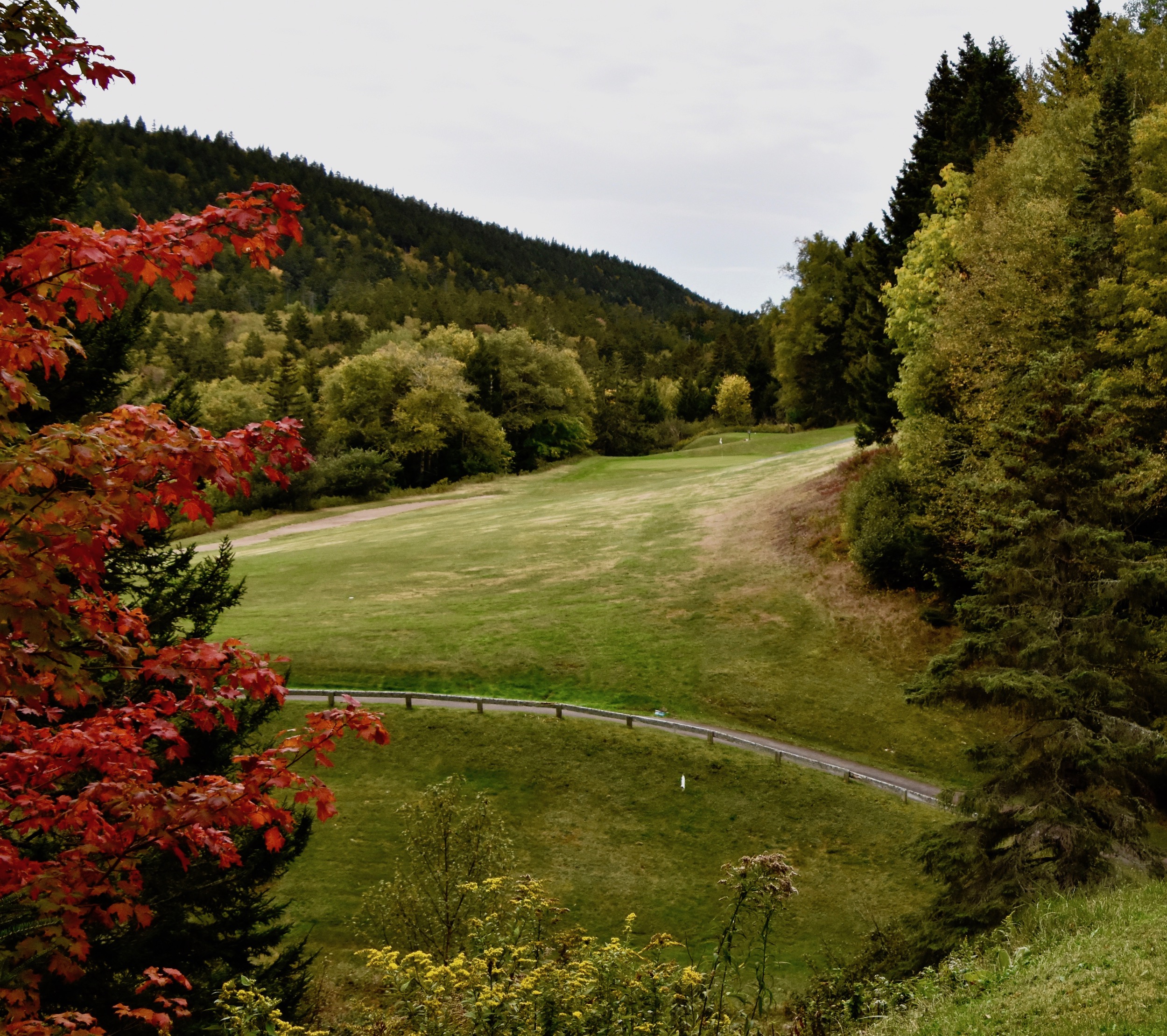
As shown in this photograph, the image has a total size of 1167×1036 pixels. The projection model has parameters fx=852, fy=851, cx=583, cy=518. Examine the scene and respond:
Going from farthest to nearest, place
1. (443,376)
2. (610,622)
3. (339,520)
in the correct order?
(443,376) → (339,520) → (610,622)

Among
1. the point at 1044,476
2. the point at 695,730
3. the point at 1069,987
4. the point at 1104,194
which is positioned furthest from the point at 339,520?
the point at 1069,987

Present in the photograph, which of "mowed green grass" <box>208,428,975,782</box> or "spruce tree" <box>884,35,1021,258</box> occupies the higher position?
"spruce tree" <box>884,35,1021,258</box>

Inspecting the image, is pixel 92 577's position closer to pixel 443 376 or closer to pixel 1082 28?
pixel 1082 28

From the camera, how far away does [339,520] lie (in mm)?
66562

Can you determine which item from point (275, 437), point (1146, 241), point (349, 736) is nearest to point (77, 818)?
point (275, 437)

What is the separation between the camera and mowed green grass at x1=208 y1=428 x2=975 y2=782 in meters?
31.5

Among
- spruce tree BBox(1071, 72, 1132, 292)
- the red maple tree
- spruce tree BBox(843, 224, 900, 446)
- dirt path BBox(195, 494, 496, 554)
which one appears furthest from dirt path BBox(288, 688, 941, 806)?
dirt path BBox(195, 494, 496, 554)

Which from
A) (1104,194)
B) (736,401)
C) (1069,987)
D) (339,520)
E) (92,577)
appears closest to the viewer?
(92,577)

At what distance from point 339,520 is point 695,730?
4406cm

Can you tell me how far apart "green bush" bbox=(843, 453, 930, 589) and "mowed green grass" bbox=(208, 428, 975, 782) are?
9.89ft

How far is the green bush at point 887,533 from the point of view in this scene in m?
35.3

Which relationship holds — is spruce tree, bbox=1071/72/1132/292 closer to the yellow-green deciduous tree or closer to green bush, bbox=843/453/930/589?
green bush, bbox=843/453/930/589

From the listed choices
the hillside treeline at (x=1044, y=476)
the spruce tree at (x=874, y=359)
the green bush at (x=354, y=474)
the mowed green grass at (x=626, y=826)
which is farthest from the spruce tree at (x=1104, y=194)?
the green bush at (x=354, y=474)

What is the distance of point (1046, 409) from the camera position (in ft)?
52.4
